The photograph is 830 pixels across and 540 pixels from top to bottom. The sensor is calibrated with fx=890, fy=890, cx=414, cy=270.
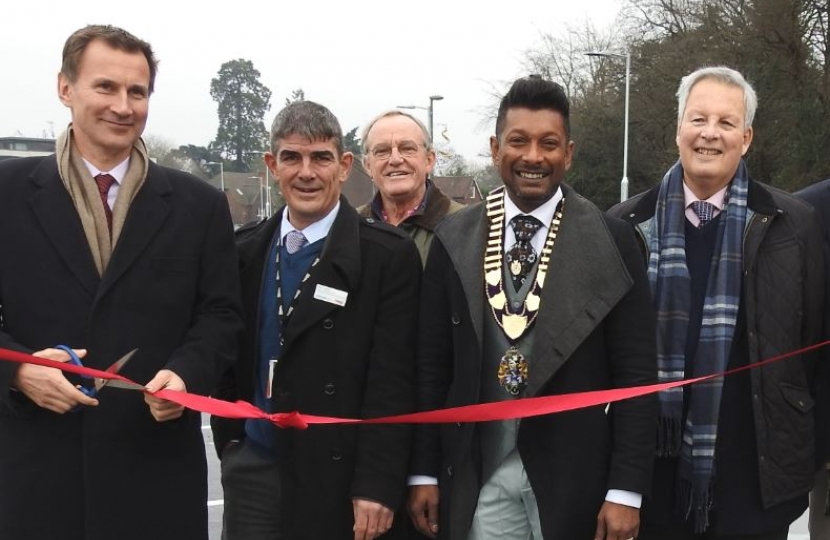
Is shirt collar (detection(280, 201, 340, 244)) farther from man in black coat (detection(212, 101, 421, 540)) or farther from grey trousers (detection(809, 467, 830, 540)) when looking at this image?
grey trousers (detection(809, 467, 830, 540))

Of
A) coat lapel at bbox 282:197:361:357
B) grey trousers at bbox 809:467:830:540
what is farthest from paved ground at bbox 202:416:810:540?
coat lapel at bbox 282:197:361:357

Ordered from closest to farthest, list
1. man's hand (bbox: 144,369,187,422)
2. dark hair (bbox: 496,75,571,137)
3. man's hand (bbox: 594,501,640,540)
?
1. man's hand (bbox: 144,369,187,422)
2. man's hand (bbox: 594,501,640,540)
3. dark hair (bbox: 496,75,571,137)

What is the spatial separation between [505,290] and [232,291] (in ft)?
3.18

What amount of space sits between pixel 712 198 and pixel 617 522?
132cm

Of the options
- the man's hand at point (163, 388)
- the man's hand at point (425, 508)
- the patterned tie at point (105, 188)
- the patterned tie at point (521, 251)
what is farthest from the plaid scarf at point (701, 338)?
the patterned tie at point (105, 188)

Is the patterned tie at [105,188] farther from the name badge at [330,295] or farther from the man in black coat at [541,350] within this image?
the man in black coat at [541,350]

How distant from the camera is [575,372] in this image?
2992 millimetres

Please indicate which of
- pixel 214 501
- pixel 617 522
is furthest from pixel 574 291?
pixel 214 501

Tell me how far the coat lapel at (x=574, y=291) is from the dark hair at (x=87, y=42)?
1.60 metres

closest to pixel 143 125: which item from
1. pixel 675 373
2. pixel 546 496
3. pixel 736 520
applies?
pixel 546 496

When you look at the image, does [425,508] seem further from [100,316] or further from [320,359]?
[100,316]

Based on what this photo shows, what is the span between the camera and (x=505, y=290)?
3068 mm

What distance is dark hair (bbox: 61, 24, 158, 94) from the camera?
293 cm

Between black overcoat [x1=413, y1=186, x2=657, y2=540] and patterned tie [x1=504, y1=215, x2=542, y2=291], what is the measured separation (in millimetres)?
96
